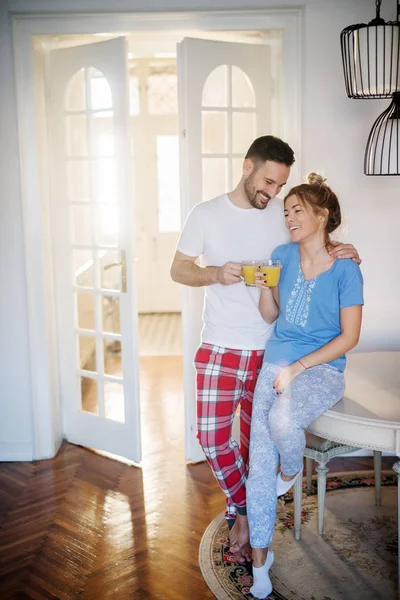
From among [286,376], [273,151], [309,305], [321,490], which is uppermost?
[273,151]

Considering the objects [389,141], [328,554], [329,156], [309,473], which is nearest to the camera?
[328,554]

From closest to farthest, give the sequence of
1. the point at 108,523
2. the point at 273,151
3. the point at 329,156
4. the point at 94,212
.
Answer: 1. the point at 273,151
2. the point at 108,523
3. the point at 329,156
4. the point at 94,212

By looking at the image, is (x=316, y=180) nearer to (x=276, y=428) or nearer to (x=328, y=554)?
(x=276, y=428)

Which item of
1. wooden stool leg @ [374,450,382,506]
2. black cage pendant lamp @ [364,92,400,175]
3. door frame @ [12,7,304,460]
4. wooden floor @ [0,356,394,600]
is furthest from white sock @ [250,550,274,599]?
black cage pendant lamp @ [364,92,400,175]

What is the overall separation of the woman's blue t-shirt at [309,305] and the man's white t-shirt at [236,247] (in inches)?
4.3

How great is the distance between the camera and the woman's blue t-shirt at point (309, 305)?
255 cm

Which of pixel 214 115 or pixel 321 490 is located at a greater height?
pixel 214 115

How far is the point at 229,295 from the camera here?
2.80m

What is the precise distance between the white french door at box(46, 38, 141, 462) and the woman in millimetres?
1211

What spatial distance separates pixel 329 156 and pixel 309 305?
128 centimetres

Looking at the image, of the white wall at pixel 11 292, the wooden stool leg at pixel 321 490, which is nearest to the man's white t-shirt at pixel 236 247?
the wooden stool leg at pixel 321 490

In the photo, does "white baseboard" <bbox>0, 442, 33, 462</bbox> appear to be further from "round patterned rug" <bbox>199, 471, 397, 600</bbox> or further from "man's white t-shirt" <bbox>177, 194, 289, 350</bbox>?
"man's white t-shirt" <bbox>177, 194, 289, 350</bbox>

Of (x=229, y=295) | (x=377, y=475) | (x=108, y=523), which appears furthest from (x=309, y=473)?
(x=229, y=295)

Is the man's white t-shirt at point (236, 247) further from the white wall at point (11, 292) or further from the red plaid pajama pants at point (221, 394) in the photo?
the white wall at point (11, 292)
